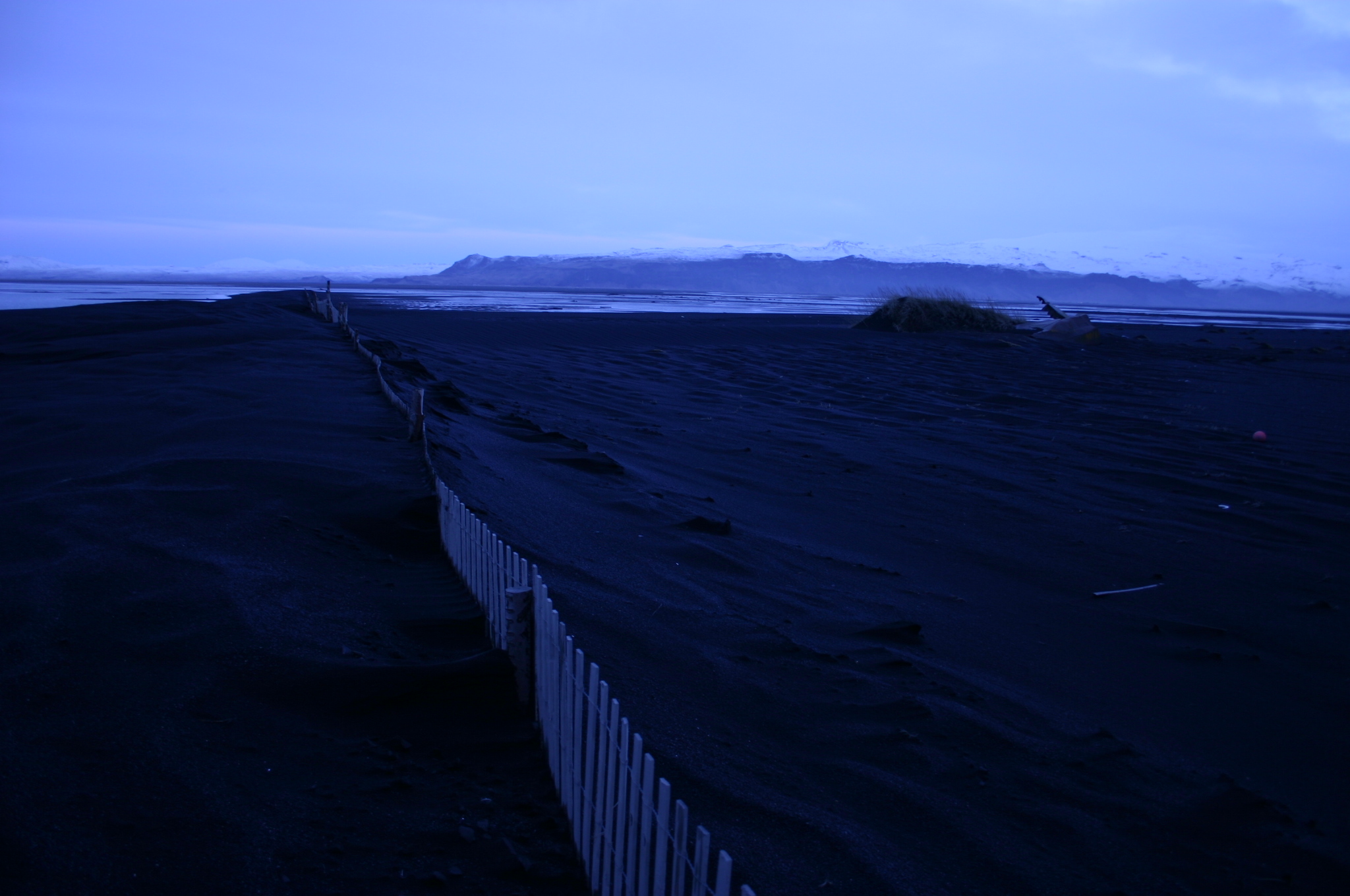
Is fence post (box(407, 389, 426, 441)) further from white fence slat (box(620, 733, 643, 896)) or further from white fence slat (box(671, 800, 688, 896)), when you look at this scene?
white fence slat (box(671, 800, 688, 896))

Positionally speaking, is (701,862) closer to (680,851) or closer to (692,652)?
(680,851)

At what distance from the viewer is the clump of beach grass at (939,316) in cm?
2811

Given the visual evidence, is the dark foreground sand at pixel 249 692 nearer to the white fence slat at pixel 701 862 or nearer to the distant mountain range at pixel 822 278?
the white fence slat at pixel 701 862

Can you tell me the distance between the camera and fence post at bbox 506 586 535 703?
330cm

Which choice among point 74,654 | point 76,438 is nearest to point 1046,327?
point 76,438

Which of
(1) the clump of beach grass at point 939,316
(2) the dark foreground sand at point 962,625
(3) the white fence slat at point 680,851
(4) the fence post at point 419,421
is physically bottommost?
(2) the dark foreground sand at point 962,625

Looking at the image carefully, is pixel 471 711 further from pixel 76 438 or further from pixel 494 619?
pixel 76 438

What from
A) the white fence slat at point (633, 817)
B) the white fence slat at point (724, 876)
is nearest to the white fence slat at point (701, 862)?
the white fence slat at point (724, 876)

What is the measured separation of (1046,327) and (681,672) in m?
26.3

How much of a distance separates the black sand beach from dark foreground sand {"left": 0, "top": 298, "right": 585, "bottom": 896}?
1cm

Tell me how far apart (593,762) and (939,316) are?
27.5 m

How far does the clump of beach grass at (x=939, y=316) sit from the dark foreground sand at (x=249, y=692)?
23470mm

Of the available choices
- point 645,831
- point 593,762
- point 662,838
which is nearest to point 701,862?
point 662,838

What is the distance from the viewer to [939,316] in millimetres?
28297
